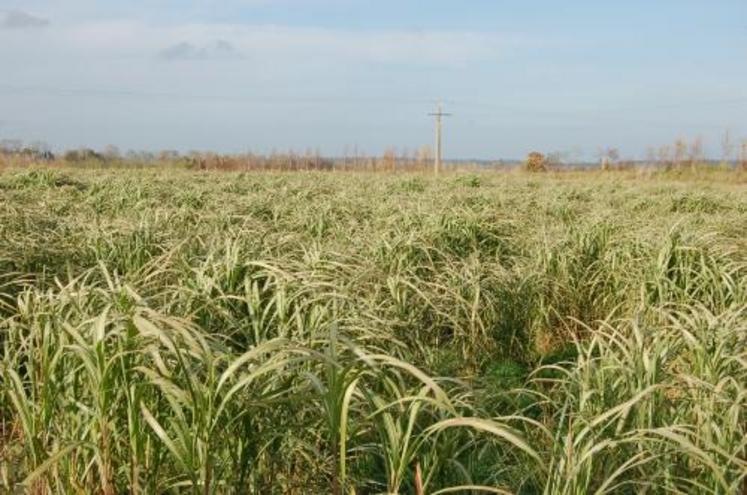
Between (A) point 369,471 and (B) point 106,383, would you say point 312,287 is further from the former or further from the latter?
(B) point 106,383

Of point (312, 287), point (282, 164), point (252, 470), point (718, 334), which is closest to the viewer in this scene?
point (252, 470)

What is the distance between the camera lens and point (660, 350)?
2.12 m

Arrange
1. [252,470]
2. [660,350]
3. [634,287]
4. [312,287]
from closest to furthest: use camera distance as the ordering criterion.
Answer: [252,470] → [660,350] → [312,287] → [634,287]

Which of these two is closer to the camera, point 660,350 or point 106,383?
point 106,383

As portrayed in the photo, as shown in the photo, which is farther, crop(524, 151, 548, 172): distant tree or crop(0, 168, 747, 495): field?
crop(524, 151, 548, 172): distant tree

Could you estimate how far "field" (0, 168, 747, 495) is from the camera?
68.6 inches

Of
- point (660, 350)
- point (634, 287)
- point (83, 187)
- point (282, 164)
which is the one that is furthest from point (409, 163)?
point (660, 350)

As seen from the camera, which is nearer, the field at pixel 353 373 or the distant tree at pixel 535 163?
the field at pixel 353 373

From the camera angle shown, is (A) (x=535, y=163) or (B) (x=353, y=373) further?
(A) (x=535, y=163)

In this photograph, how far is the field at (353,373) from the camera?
5.71ft

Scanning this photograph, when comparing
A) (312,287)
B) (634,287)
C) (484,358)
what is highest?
(312,287)

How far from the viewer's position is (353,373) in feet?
5.87

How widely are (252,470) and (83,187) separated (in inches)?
378

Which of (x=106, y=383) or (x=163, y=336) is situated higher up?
(x=163, y=336)
